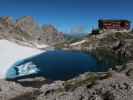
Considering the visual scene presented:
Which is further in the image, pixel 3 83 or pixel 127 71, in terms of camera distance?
pixel 3 83

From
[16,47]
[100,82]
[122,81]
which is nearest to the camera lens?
[122,81]

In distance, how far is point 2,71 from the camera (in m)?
95.3

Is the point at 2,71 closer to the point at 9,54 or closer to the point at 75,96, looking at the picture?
the point at 9,54

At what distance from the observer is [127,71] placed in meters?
57.1

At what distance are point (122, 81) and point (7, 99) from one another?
25.1m

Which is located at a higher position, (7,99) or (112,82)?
(112,82)

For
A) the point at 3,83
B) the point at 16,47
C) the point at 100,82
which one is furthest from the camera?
the point at 16,47

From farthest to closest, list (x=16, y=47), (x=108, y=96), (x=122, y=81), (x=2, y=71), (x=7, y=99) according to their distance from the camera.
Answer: (x=16, y=47), (x=2, y=71), (x=7, y=99), (x=122, y=81), (x=108, y=96)

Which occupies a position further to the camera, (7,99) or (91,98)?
(7,99)

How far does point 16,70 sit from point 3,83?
31124mm

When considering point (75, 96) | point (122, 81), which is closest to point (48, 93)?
point (75, 96)

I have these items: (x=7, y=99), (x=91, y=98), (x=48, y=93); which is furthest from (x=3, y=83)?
(x=91, y=98)

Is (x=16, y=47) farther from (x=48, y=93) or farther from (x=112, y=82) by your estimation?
(x=112, y=82)

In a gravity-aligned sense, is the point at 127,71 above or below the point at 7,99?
above
